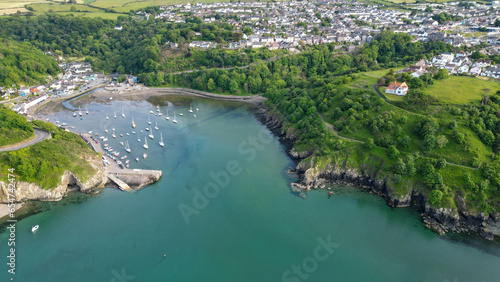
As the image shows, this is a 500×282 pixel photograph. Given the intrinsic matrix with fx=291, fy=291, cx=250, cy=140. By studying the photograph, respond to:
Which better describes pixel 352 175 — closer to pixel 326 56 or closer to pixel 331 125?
pixel 331 125

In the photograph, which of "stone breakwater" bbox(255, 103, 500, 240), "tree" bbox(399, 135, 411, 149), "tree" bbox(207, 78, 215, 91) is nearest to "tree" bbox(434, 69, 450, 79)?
"tree" bbox(399, 135, 411, 149)

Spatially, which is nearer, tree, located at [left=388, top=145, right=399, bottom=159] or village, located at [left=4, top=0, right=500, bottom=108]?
tree, located at [left=388, top=145, right=399, bottom=159]

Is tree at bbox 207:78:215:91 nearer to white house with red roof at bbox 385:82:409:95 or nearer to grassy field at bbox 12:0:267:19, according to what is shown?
white house with red roof at bbox 385:82:409:95

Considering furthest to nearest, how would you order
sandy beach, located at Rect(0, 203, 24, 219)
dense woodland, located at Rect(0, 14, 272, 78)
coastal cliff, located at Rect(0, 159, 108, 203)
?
1. dense woodland, located at Rect(0, 14, 272, 78)
2. coastal cliff, located at Rect(0, 159, 108, 203)
3. sandy beach, located at Rect(0, 203, 24, 219)

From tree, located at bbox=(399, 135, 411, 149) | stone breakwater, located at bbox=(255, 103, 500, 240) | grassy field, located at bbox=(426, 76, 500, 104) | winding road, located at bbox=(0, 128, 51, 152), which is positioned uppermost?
grassy field, located at bbox=(426, 76, 500, 104)

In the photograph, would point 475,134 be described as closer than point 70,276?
No

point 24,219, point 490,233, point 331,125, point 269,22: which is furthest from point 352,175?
point 269,22

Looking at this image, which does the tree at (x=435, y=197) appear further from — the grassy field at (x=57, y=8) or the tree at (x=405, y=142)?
the grassy field at (x=57, y=8)

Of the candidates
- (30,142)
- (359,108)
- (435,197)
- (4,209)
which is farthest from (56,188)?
(435,197)
